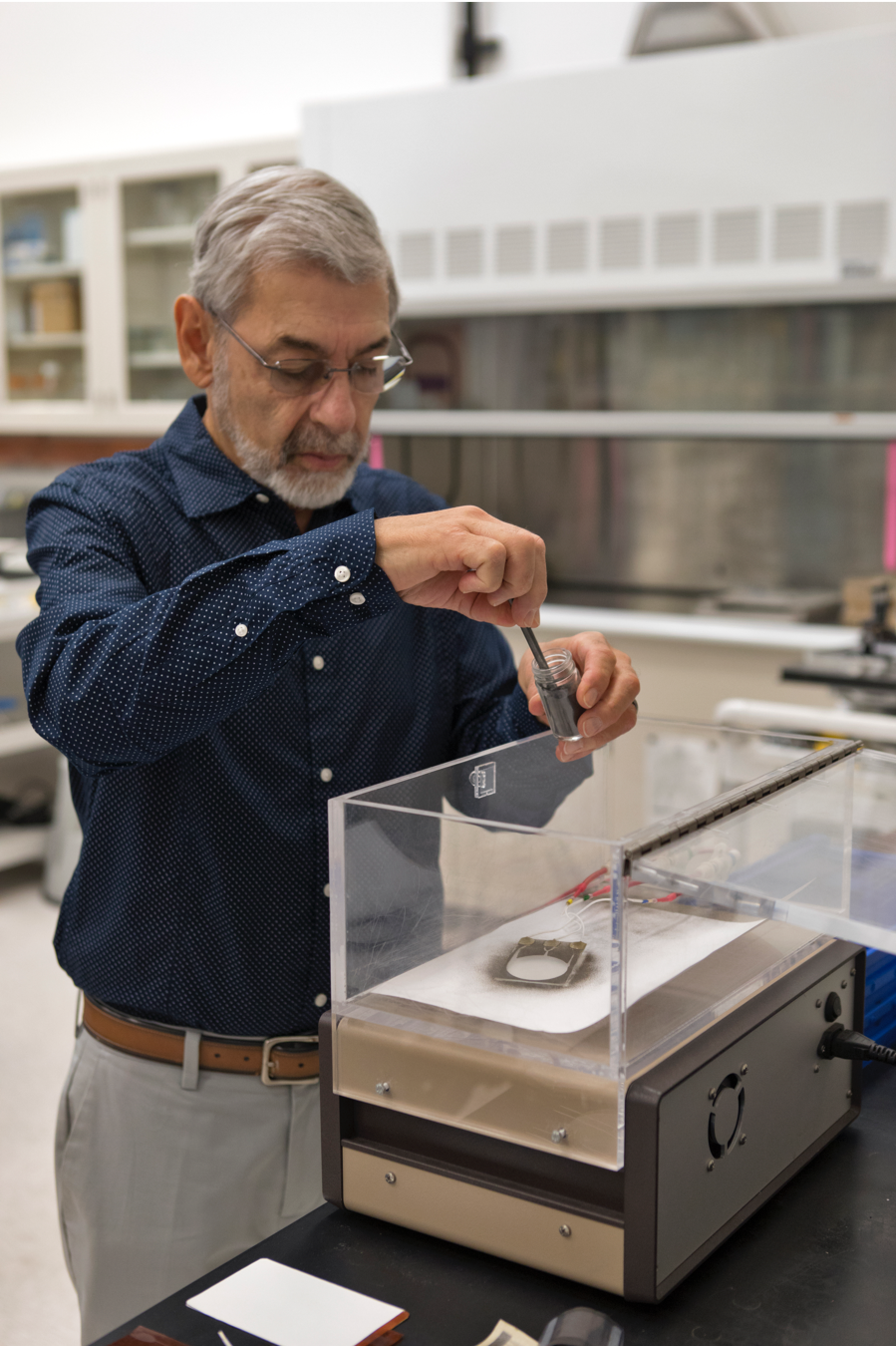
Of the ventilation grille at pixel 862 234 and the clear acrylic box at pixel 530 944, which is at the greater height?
the ventilation grille at pixel 862 234

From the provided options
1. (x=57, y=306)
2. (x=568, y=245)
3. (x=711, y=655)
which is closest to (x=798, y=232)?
(x=568, y=245)

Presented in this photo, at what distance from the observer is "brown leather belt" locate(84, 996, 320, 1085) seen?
49.9 inches

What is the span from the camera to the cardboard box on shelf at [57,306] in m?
4.83

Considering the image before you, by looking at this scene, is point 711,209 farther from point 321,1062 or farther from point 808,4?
point 321,1062

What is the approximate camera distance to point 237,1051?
4.16 ft

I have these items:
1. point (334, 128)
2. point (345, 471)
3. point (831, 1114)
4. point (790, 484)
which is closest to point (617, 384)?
point (790, 484)

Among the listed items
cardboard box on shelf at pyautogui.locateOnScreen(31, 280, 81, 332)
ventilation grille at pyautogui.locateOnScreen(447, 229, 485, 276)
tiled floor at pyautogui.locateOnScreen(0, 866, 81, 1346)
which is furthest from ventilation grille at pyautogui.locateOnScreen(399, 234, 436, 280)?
tiled floor at pyautogui.locateOnScreen(0, 866, 81, 1346)

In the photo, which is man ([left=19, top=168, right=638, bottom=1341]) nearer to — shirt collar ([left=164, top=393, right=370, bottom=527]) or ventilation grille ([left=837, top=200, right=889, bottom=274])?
shirt collar ([left=164, top=393, right=370, bottom=527])

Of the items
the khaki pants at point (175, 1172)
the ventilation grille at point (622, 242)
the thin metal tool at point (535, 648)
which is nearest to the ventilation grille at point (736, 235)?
the ventilation grille at point (622, 242)

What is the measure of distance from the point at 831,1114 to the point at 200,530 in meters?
0.81

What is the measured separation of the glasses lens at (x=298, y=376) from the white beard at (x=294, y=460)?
1.5 inches

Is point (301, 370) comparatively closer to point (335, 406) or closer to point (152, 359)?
point (335, 406)

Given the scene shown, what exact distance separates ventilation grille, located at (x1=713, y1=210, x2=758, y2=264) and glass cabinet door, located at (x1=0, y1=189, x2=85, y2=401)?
252cm

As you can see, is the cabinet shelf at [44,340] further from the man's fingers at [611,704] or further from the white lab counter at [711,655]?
the man's fingers at [611,704]
